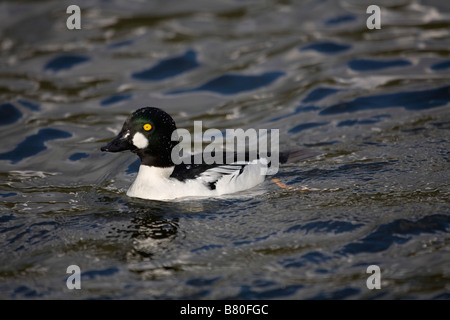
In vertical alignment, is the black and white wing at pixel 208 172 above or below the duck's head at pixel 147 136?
below

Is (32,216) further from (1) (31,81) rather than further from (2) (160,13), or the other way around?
(2) (160,13)

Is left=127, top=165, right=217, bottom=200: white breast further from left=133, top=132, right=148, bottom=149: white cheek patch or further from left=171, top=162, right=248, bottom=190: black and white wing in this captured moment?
left=133, top=132, right=148, bottom=149: white cheek patch

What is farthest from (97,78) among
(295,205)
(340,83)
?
(295,205)

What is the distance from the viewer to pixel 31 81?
12438mm

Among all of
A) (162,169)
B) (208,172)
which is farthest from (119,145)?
(208,172)

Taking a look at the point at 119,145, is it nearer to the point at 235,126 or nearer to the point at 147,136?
the point at 147,136

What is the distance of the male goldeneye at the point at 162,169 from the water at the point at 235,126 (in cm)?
19

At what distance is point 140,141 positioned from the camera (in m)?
7.67

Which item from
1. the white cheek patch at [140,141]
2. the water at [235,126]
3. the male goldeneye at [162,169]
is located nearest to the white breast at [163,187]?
A: the male goldeneye at [162,169]

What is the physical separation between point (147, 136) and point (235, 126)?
3.19m

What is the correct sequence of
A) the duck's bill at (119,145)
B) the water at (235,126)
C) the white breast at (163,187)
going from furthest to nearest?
the white breast at (163,187) → the duck's bill at (119,145) → the water at (235,126)

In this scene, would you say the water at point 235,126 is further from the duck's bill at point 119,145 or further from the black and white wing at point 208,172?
the duck's bill at point 119,145

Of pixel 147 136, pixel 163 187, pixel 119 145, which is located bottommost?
pixel 163 187

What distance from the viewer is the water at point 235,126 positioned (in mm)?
6121
